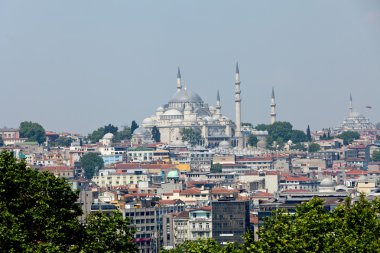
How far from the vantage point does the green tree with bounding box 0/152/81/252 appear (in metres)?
35.2

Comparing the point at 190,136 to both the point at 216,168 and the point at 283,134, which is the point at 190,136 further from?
the point at 216,168

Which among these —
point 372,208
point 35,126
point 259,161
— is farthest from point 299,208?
point 35,126

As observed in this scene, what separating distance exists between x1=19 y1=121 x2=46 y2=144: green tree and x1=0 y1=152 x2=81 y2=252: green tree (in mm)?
121162

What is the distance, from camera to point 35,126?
15962cm

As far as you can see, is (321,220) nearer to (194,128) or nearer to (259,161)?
(259,161)

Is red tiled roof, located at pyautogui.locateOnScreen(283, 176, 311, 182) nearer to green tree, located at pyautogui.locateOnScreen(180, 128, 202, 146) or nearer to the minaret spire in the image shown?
the minaret spire

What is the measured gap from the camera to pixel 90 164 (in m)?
139

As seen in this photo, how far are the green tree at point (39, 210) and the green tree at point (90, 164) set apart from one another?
99.8m

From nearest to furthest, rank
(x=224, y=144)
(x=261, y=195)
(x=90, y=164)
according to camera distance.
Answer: (x=261, y=195)
(x=90, y=164)
(x=224, y=144)

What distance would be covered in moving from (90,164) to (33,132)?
21.0 m

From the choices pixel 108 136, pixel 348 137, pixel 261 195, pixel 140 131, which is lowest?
pixel 261 195

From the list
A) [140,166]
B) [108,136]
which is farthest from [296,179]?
[108,136]

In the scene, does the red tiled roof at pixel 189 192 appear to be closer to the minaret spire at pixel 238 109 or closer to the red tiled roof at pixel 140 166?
the red tiled roof at pixel 140 166

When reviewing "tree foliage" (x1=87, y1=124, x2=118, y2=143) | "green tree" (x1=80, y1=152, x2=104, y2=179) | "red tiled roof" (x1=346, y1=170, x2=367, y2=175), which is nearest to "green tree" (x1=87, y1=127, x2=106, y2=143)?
"tree foliage" (x1=87, y1=124, x2=118, y2=143)
